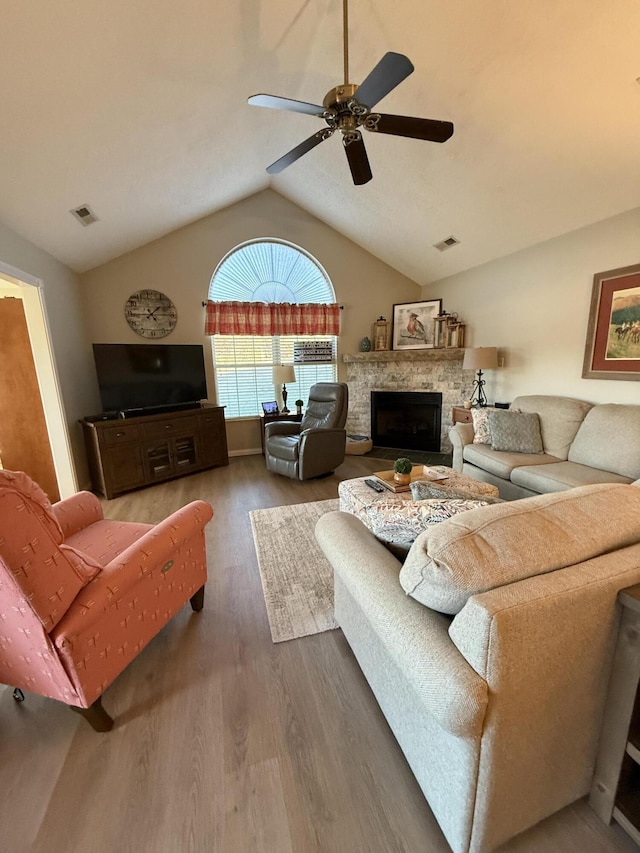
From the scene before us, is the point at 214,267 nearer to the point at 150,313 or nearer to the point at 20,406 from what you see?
the point at 150,313

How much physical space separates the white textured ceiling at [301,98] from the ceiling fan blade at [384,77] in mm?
847

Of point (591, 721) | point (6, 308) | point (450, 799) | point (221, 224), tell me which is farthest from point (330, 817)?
point (221, 224)

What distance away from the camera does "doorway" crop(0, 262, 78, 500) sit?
3039 mm

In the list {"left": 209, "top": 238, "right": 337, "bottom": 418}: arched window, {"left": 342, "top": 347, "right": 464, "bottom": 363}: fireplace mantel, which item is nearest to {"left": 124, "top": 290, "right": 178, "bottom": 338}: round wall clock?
{"left": 209, "top": 238, "right": 337, "bottom": 418}: arched window

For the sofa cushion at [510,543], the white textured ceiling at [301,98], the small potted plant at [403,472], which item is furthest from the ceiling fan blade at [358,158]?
the sofa cushion at [510,543]

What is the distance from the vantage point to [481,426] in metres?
3.44

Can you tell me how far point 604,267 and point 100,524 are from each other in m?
4.37

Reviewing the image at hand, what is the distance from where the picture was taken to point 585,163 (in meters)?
2.51

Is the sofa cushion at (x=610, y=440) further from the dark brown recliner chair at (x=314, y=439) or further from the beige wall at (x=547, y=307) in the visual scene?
the dark brown recliner chair at (x=314, y=439)

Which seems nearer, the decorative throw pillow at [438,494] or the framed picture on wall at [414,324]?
the decorative throw pillow at [438,494]

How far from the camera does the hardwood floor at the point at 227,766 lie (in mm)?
971

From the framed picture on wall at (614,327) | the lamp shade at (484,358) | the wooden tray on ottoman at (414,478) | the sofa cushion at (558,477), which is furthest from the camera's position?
the lamp shade at (484,358)

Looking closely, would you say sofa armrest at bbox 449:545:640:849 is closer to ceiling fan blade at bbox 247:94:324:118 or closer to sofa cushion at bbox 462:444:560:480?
sofa cushion at bbox 462:444:560:480

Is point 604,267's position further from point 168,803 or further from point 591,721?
point 168,803
